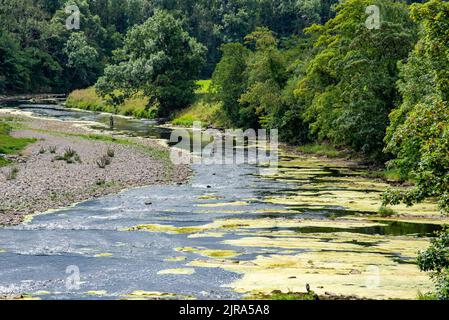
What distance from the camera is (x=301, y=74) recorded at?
68.9 meters

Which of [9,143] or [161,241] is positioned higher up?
[9,143]

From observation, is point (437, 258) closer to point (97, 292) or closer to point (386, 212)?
point (97, 292)

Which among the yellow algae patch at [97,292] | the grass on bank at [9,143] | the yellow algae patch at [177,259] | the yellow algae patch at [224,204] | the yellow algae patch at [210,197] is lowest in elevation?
the yellow algae patch at [97,292]

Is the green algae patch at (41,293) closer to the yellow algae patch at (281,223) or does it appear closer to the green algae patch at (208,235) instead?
the green algae patch at (208,235)

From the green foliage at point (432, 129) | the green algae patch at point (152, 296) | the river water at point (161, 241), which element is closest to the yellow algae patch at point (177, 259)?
the river water at point (161, 241)

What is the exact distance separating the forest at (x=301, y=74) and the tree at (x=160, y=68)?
19 centimetres

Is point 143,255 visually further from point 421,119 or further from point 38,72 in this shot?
point 38,72

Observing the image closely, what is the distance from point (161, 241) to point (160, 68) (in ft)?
263

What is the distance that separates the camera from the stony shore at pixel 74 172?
37469mm

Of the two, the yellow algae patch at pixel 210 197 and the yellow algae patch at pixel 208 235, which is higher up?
the yellow algae patch at pixel 210 197

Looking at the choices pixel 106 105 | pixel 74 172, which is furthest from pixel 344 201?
pixel 106 105

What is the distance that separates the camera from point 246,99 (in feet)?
255

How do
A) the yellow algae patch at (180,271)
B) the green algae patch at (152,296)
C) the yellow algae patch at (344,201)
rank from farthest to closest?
the yellow algae patch at (344,201) < the yellow algae patch at (180,271) < the green algae patch at (152,296)
